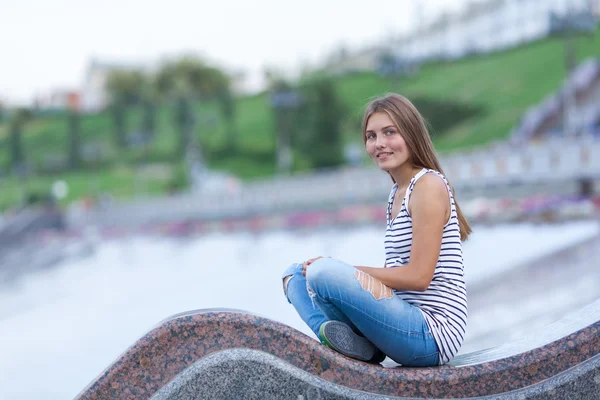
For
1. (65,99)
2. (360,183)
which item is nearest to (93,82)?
(65,99)

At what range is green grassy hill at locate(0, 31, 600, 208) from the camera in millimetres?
51125

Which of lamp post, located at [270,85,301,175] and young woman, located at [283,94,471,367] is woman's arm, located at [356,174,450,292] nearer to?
young woman, located at [283,94,471,367]

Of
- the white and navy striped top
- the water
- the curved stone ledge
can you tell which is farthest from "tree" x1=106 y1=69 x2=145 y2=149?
the curved stone ledge

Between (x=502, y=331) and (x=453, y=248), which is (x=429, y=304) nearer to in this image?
Answer: (x=453, y=248)

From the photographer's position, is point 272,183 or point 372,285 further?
point 272,183

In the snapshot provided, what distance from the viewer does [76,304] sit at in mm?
21234

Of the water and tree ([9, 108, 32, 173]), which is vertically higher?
tree ([9, 108, 32, 173])

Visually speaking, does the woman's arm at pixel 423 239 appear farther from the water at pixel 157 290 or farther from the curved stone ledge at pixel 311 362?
the water at pixel 157 290

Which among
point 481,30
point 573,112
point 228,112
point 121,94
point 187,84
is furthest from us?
point 121,94

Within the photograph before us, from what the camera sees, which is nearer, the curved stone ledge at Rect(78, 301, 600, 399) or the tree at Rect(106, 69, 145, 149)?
the curved stone ledge at Rect(78, 301, 600, 399)

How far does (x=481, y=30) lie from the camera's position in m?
67.3

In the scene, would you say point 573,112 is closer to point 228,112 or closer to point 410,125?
point 228,112

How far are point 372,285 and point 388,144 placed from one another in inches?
21.7

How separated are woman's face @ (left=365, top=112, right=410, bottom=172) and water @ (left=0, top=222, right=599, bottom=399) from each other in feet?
16.1
